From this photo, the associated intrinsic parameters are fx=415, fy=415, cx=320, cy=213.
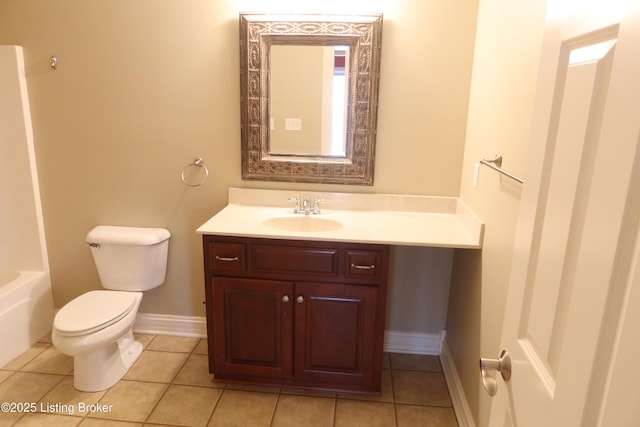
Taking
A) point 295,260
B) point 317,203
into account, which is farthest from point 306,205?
point 295,260

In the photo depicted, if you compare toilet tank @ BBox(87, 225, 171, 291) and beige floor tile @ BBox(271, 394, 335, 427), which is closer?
beige floor tile @ BBox(271, 394, 335, 427)

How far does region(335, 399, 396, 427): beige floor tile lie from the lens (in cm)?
196

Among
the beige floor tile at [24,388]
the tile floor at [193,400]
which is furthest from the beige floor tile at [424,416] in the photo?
the beige floor tile at [24,388]

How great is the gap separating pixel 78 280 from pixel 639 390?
2.88m

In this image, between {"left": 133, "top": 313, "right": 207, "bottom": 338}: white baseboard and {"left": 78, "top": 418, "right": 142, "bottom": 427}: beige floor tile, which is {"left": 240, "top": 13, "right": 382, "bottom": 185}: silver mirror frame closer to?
{"left": 133, "top": 313, "right": 207, "bottom": 338}: white baseboard

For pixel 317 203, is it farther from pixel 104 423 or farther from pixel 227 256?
pixel 104 423

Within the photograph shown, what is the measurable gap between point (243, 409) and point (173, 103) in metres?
1.65

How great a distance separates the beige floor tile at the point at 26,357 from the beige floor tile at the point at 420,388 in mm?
2064

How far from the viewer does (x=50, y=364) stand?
233cm

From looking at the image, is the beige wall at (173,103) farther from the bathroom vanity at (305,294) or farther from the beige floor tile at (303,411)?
the beige floor tile at (303,411)

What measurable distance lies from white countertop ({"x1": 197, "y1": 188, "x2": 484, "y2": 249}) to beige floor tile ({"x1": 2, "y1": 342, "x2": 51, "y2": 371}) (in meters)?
1.36

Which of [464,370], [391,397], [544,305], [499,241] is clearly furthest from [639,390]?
[391,397]

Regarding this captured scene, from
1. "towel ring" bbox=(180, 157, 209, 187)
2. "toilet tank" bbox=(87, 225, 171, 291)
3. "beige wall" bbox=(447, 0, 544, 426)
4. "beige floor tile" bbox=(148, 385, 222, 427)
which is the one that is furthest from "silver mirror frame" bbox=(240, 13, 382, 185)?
"beige floor tile" bbox=(148, 385, 222, 427)

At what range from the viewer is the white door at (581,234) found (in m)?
0.51
